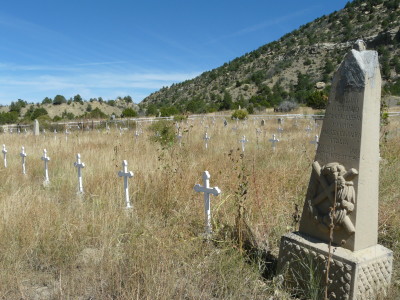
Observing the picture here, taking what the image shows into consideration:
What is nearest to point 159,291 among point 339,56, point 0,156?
point 0,156

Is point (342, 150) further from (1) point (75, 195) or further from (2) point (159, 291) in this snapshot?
(1) point (75, 195)

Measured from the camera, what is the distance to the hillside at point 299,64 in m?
39.7

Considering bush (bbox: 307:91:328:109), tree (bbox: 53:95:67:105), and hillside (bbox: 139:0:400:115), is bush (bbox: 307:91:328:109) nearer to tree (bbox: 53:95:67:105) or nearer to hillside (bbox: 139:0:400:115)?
hillside (bbox: 139:0:400:115)

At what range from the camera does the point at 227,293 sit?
110 inches

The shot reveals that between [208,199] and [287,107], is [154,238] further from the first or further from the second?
[287,107]

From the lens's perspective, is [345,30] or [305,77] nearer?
[305,77]

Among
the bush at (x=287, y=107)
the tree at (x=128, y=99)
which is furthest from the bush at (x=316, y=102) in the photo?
the tree at (x=128, y=99)

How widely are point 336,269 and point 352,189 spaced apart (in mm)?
609

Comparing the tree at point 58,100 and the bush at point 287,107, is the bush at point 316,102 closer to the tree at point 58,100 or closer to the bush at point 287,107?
the bush at point 287,107

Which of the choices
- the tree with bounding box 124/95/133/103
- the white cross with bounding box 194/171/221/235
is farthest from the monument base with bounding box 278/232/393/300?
the tree with bounding box 124/95/133/103

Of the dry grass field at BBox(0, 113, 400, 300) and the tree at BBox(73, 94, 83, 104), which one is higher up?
the tree at BBox(73, 94, 83, 104)

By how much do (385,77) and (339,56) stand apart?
10.2m

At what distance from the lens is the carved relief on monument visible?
2.60 m

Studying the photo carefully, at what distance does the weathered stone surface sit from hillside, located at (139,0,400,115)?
2950 centimetres
